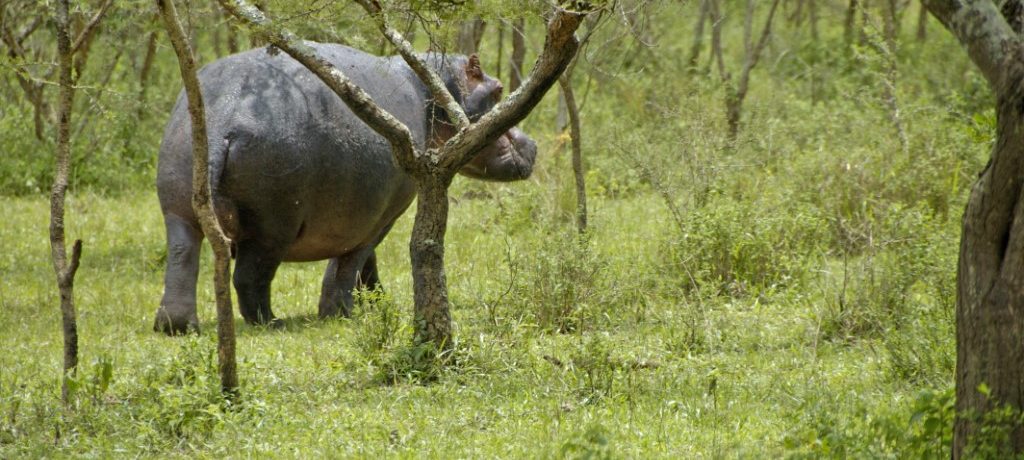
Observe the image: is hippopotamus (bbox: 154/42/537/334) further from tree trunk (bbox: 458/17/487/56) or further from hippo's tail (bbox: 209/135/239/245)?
tree trunk (bbox: 458/17/487/56)

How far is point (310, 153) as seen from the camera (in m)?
7.62

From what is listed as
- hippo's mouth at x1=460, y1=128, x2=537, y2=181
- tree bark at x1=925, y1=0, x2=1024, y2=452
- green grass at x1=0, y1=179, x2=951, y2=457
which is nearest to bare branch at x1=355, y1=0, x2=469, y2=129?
green grass at x1=0, y1=179, x2=951, y2=457

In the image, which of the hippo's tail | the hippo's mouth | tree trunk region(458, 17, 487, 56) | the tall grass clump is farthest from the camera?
tree trunk region(458, 17, 487, 56)

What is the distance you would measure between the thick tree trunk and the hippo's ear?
4.82 m

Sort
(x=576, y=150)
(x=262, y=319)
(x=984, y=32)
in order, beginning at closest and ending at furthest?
(x=984, y=32)
(x=262, y=319)
(x=576, y=150)

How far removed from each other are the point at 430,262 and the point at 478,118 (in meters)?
2.50

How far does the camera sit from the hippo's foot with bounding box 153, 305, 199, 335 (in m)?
7.53

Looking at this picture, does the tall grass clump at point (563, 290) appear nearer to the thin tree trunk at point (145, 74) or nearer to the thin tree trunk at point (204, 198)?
the thin tree trunk at point (204, 198)

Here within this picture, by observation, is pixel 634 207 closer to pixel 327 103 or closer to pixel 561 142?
pixel 561 142

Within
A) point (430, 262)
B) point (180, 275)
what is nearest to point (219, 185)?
point (180, 275)

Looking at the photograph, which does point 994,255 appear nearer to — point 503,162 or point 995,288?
point 995,288

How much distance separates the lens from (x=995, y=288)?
4059 mm

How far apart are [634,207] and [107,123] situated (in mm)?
5582

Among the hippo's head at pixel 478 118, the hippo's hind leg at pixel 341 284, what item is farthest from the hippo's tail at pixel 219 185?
the hippo's head at pixel 478 118
